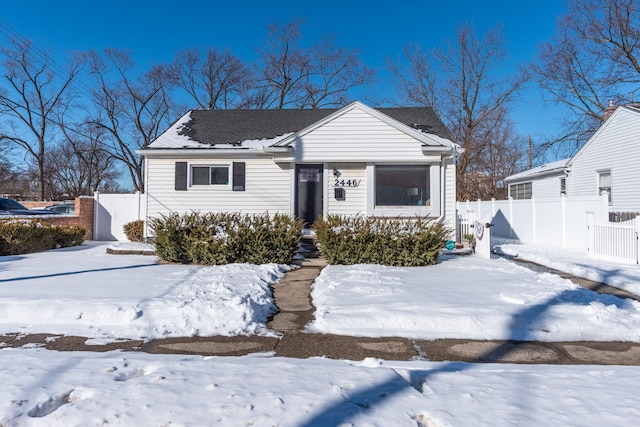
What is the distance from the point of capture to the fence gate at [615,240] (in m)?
8.82

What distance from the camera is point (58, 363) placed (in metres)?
3.04

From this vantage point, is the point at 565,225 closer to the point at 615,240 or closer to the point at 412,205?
the point at 615,240

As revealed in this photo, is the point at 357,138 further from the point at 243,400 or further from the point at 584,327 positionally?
the point at 243,400

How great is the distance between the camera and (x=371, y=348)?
3828 millimetres

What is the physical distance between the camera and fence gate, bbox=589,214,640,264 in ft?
28.9

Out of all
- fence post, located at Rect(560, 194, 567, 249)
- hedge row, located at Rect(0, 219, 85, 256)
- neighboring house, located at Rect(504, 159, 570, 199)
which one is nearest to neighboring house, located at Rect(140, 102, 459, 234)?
hedge row, located at Rect(0, 219, 85, 256)

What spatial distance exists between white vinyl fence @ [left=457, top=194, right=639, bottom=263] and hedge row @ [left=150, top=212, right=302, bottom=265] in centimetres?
526

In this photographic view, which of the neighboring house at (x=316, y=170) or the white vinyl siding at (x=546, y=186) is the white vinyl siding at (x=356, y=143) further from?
the white vinyl siding at (x=546, y=186)

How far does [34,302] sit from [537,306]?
6.66 metres

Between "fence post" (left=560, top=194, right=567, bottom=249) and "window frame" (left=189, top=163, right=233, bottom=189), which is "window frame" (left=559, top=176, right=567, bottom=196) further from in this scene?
"window frame" (left=189, top=163, right=233, bottom=189)

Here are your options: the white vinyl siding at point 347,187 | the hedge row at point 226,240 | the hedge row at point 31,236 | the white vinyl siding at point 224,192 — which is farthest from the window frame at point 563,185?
the hedge row at point 31,236

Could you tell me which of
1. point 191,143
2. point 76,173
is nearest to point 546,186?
point 191,143

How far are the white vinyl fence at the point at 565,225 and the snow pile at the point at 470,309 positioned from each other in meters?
4.08

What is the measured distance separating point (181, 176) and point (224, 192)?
4.58ft
